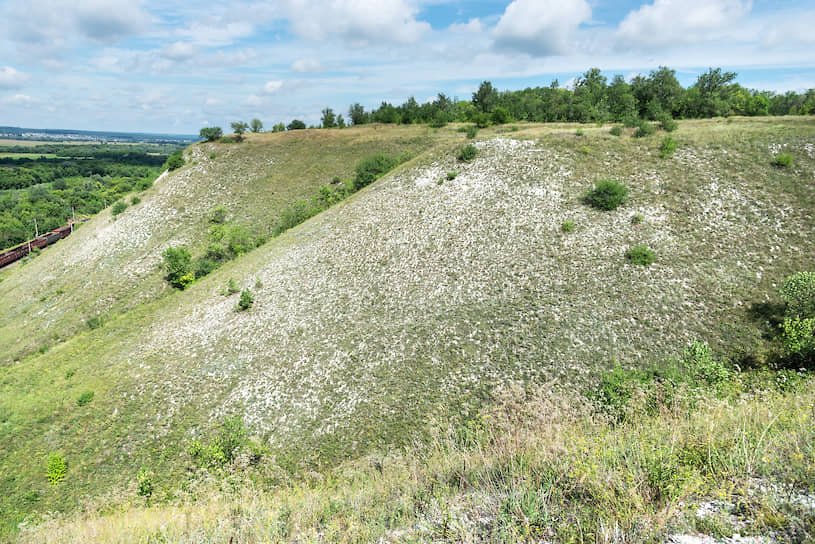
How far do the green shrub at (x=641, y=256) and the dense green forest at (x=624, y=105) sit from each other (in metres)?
35.0

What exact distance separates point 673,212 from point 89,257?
2425 inches

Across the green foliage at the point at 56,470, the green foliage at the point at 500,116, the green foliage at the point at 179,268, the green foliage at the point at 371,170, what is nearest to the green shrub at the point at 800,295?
the green foliage at the point at 371,170

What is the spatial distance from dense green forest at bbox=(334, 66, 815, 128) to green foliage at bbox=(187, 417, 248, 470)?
53153 millimetres

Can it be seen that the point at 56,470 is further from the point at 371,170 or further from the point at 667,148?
the point at 667,148

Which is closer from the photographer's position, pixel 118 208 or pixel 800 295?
pixel 800 295

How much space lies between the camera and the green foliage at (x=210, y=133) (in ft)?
208

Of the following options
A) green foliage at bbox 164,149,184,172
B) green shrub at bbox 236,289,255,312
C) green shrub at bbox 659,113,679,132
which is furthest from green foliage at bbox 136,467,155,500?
green foliage at bbox 164,149,184,172

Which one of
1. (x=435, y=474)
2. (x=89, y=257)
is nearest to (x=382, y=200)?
(x=435, y=474)

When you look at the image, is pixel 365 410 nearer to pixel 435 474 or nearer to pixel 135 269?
pixel 435 474

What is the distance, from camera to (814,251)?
20.1m

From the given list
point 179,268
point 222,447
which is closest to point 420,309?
point 222,447

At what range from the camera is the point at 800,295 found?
54.2ft

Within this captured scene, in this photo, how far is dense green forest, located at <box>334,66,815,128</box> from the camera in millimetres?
57281

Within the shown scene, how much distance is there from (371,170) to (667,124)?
32705 mm
